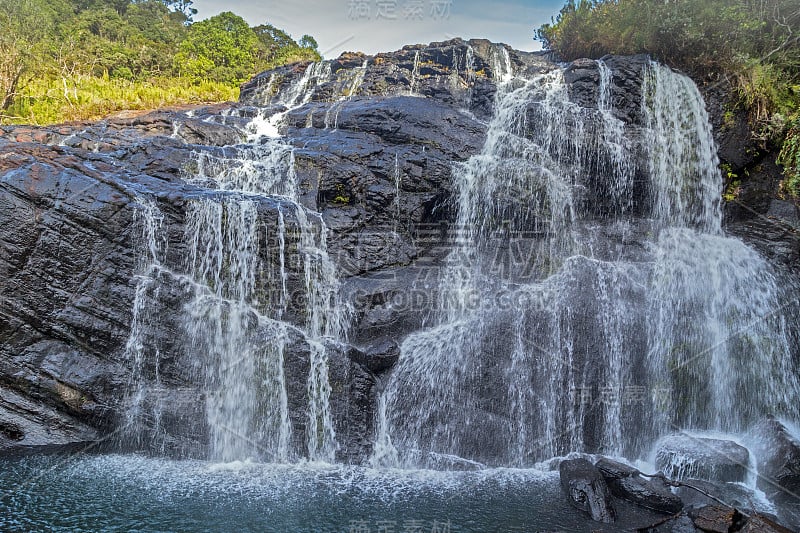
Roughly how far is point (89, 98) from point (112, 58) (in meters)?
5.46

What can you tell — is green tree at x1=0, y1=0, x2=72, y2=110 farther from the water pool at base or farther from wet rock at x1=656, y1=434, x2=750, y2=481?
wet rock at x1=656, y1=434, x2=750, y2=481

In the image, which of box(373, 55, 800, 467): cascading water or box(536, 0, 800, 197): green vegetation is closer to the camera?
box(373, 55, 800, 467): cascading water

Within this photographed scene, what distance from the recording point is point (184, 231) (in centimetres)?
976

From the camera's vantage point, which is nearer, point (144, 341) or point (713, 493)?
point (713, 493)

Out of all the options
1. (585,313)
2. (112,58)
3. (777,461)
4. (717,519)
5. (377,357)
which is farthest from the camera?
(112,58)

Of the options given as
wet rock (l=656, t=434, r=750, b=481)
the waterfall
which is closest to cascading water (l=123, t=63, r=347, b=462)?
the waterfall

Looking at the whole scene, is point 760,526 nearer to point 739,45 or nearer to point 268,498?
point 268,498

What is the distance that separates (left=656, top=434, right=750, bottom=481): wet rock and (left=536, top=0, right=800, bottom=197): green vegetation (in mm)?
6464

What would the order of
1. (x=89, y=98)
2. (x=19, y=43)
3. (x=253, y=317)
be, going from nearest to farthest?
(x=253, y=317)
(x=89, y=98)
(x=19, y=43)

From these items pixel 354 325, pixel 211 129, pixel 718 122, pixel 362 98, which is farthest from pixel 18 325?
pixel 718 122

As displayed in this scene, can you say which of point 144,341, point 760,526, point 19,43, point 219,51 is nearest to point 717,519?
point 760,526

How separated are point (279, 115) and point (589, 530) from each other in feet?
43.3

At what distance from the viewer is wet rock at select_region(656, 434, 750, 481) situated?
25.8ft

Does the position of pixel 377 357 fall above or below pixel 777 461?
above
